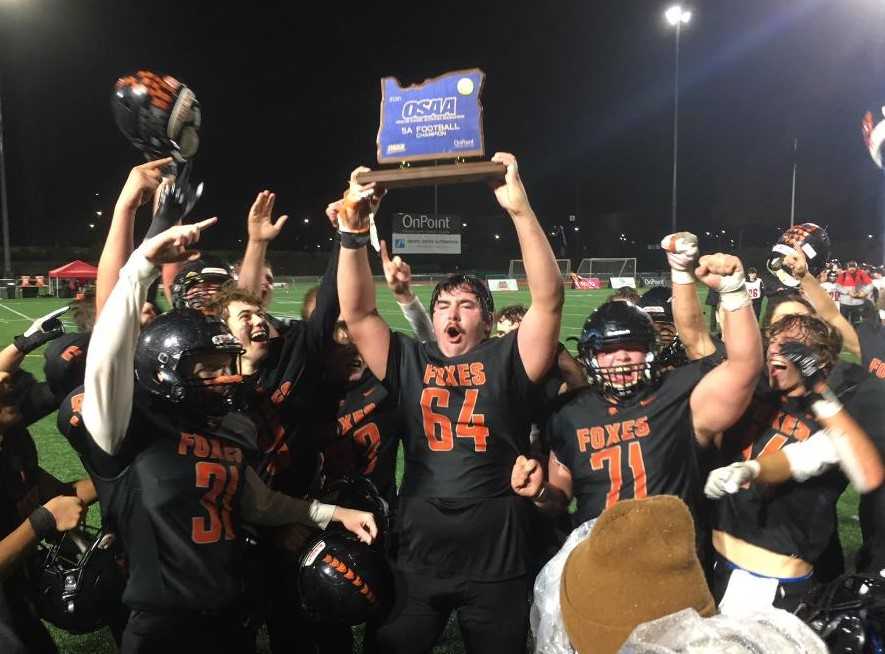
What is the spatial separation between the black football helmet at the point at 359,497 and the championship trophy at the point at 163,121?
161cm

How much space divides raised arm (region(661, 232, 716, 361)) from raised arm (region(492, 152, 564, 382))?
2.03ft

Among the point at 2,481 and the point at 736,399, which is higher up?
the point at 736,399

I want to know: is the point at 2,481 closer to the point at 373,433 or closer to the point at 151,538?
the point at 151,538

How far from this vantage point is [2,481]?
10.4ft

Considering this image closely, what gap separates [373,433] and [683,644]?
8.43ft

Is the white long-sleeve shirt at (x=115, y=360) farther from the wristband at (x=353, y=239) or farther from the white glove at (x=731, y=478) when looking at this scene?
the white glove at (x=731, y=478)

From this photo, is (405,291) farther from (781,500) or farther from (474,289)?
(781,500)

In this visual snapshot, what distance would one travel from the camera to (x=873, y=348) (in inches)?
185

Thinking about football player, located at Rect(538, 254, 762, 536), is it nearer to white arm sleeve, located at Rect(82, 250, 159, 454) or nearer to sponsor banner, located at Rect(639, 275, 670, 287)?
white arm sleeve, located at Rect(82, 250, 159, 454)

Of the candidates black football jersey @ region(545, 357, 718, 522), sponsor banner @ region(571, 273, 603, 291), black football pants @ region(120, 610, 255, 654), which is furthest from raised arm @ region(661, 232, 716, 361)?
sponsor banner @ region(571, 273, 603, 291)

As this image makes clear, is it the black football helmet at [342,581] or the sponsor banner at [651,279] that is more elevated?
the sponsor banner at [651,279]

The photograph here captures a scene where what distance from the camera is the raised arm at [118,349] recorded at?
92.5 inches

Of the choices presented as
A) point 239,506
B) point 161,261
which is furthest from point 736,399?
point 161,261

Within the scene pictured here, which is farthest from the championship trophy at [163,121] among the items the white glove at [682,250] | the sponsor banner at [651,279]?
the sponsor banner at [651,279]
